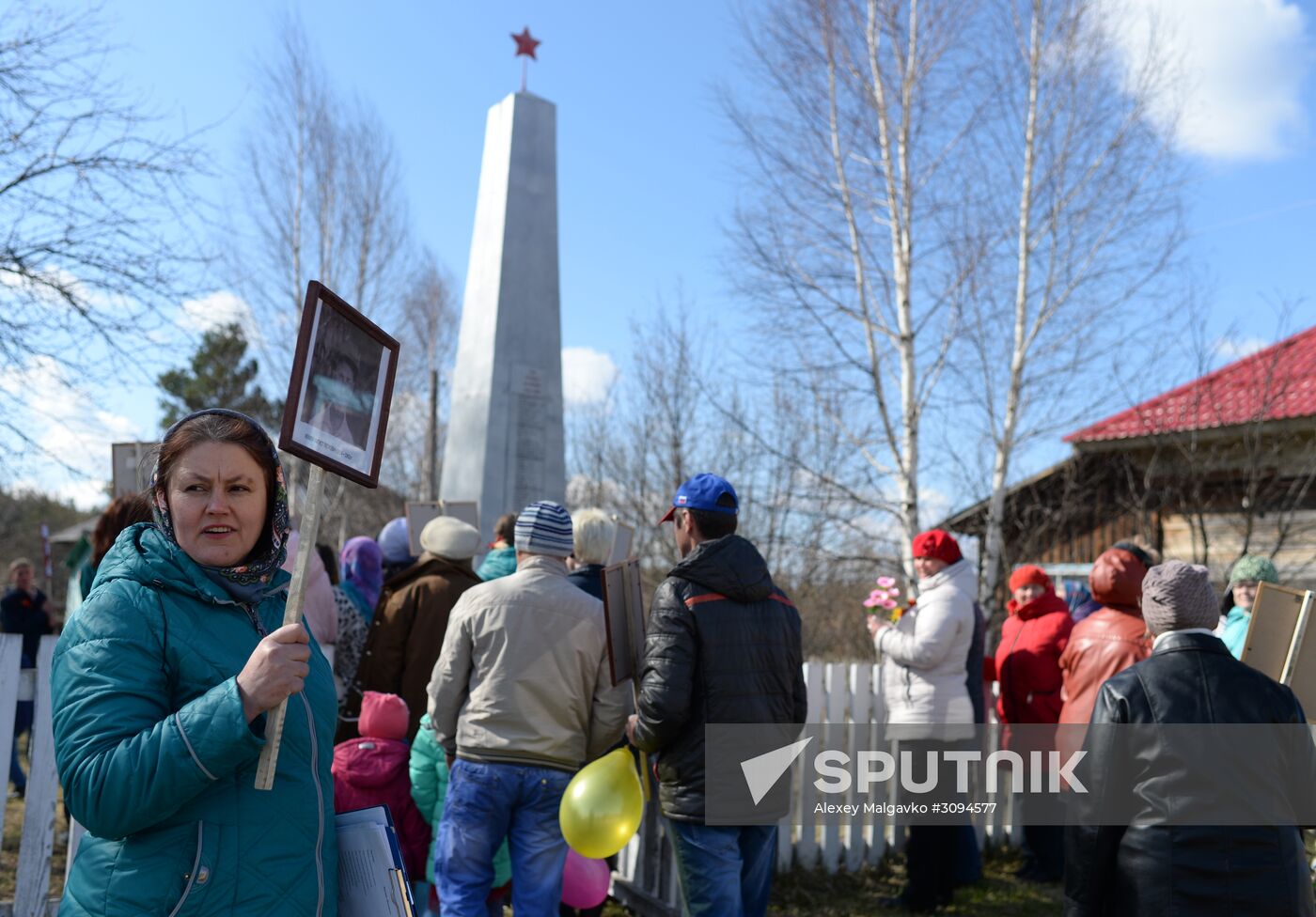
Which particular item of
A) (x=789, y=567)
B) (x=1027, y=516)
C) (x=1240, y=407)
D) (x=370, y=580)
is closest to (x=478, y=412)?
(x=370, y=580)

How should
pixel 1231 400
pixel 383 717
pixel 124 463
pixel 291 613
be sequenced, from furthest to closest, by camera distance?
pixel 1231 400 < pixel 124 463 < pixel 383 717 < pixel 291 613

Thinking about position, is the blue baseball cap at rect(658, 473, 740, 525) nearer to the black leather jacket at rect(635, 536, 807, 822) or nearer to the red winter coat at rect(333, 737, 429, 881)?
the black leather jacket at rect(635, 536, 807, 822)

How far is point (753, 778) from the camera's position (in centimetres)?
339

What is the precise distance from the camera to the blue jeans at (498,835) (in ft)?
11.5

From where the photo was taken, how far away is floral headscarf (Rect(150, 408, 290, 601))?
68.7 inches

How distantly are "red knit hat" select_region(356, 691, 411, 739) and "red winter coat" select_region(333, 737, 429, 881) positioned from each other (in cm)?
4

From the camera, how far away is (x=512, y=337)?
32.5 ft

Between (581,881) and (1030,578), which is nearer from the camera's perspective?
(581,881)

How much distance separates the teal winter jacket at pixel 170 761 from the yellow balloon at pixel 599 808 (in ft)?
5.68

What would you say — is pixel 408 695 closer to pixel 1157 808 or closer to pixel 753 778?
pixel 753 778

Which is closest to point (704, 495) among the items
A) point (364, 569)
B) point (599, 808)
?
point (599, 808)

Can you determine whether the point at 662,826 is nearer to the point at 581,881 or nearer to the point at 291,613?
the point at 581,881

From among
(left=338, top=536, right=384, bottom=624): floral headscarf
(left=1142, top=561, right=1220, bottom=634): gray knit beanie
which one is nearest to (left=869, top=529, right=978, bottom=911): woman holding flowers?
(left=1142, top=561, right=1220, bottom=634): gray knit beanie

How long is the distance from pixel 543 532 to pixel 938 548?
7.50 ft
